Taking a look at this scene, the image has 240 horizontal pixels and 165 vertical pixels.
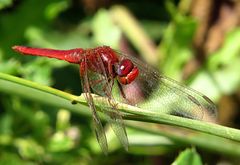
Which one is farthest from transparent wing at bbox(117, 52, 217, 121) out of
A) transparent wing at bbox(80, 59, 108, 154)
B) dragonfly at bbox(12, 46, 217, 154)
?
transparent wing at bbox(80, 59, 108, 154)

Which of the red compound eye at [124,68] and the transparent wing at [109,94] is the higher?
the red compound eye at [124,68]

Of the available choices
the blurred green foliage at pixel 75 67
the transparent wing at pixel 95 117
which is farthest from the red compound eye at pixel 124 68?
the blurred green foliage at pixel 75 67

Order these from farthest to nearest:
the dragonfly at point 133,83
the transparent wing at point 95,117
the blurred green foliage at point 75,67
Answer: the blurred green foliage at point 75,67 → the dragonfly at point 133,83 → the transparent wing at point 95,117

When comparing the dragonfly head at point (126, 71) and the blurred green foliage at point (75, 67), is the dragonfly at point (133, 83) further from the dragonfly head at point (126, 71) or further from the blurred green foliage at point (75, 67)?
the blurred green foliage at point (75, 67)

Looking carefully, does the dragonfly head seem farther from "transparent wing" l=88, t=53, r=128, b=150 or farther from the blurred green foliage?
the blurred green foliage

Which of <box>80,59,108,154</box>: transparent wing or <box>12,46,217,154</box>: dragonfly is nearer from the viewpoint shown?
<box>80,59,108,154</box>: transparent wing

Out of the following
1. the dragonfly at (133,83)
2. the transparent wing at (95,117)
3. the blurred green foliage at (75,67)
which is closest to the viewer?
the transparent wing at (95,117)
